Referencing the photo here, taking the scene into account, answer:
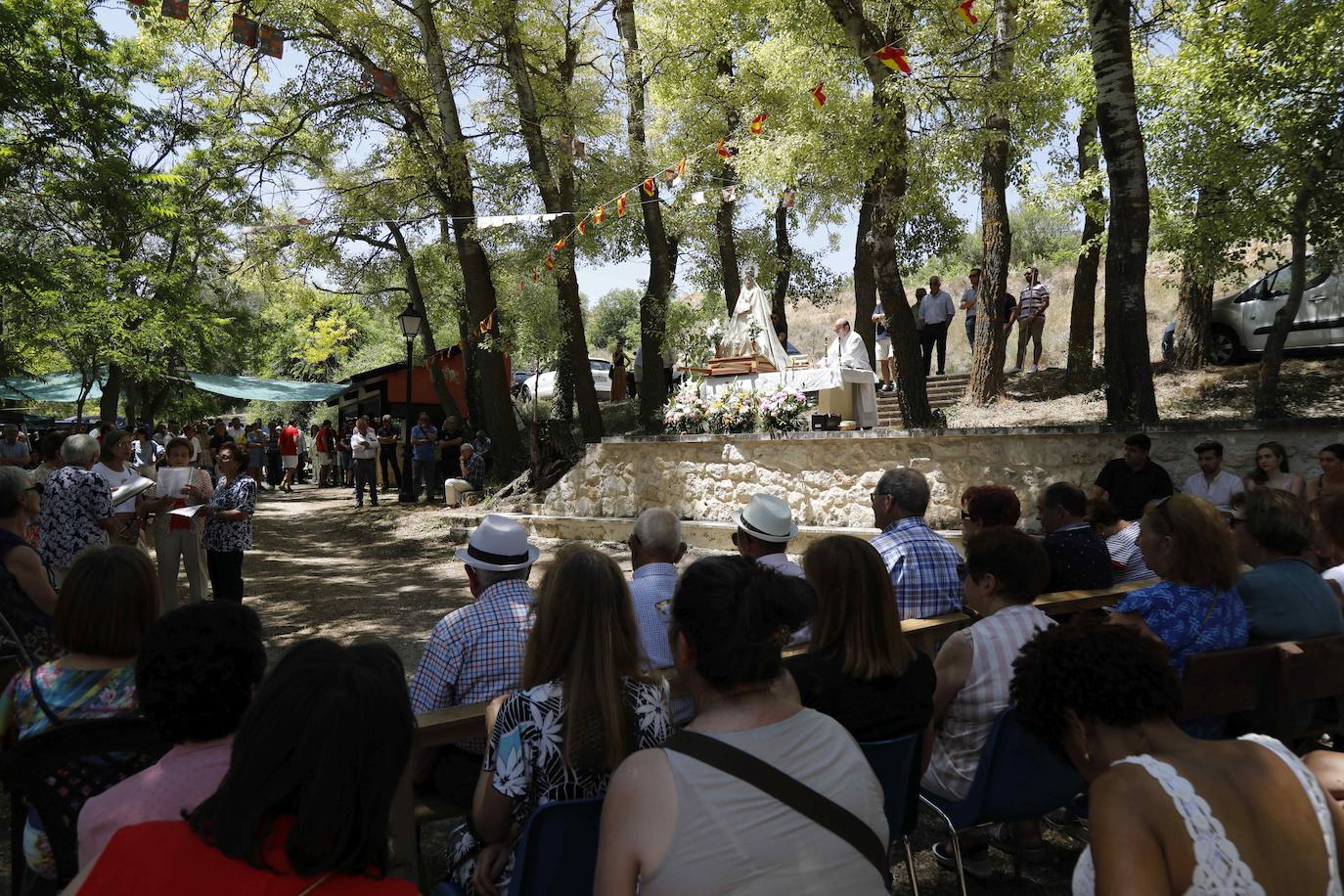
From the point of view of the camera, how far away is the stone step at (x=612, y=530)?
34.6 feet

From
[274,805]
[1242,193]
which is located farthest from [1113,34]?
[274,805]

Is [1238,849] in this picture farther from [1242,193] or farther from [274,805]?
[1242,193]

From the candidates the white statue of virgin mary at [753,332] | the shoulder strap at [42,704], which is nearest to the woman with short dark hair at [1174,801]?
the shoulder strap at [42,704]

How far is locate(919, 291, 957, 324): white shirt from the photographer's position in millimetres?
16297

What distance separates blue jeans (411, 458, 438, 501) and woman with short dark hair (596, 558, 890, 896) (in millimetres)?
15042

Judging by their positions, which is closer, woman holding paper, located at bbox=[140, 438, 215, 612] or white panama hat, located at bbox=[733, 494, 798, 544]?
white panama hat, located at bbox=[733, 494, 798, 544]

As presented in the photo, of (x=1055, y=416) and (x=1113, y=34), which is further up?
(x=1113, y=34)

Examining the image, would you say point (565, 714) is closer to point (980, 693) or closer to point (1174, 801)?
point (1174, 801)

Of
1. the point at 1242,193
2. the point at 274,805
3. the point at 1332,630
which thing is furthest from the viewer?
the point at 1242,193

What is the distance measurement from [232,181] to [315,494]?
8.28m

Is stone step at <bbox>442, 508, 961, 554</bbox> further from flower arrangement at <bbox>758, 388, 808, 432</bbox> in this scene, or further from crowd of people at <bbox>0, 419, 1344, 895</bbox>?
crowd of people at <bbox>0, 419, 1344, 895</bbox>

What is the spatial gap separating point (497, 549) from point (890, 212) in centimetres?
953

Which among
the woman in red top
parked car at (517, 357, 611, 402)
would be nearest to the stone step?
the woman in red top

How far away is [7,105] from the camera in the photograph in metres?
9.34
